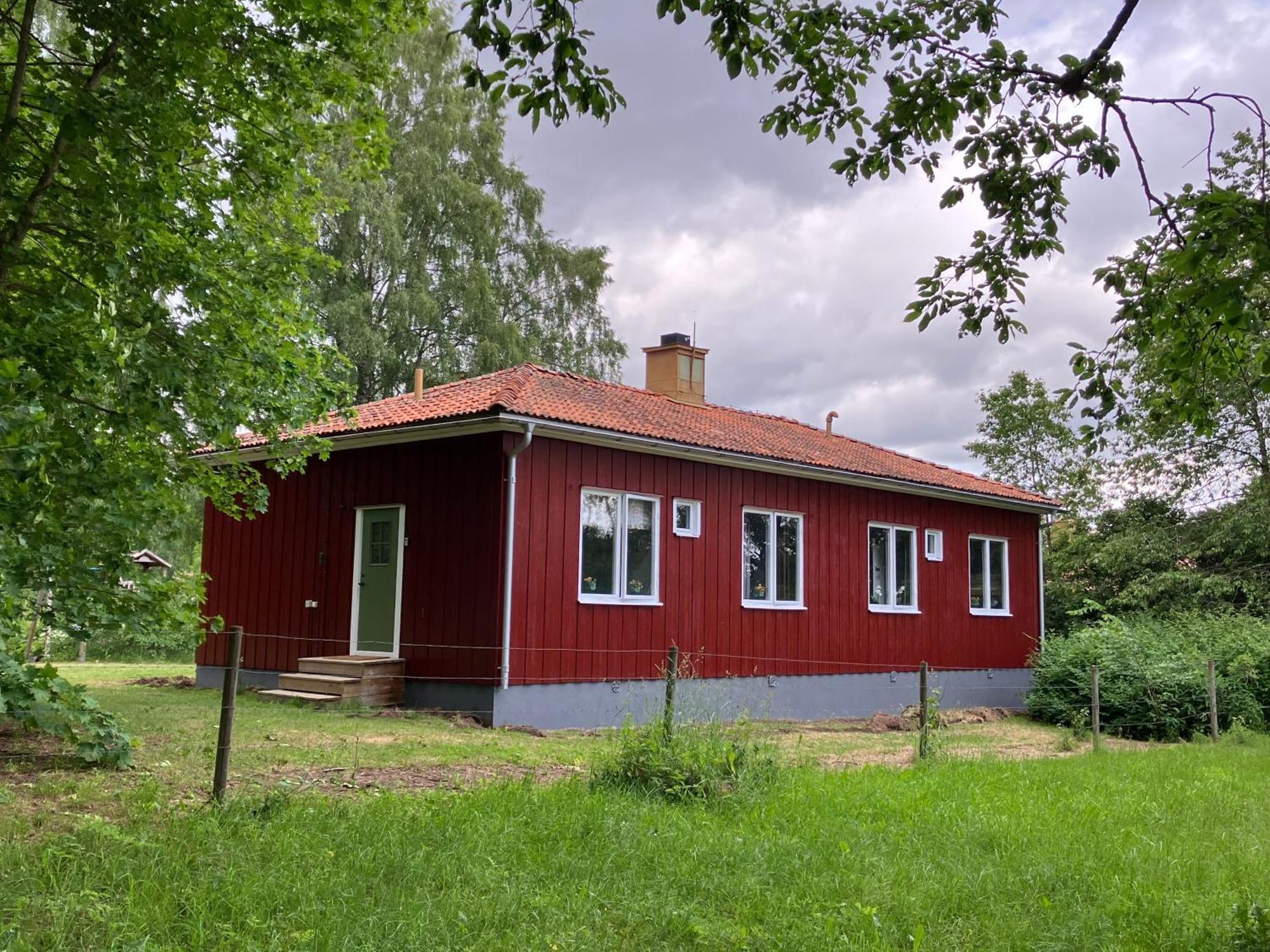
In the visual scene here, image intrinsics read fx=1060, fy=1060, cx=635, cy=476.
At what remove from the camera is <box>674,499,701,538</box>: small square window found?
1417 centimetres

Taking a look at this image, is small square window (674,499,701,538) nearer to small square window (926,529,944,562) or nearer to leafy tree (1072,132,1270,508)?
small square window (926,529,944,562)

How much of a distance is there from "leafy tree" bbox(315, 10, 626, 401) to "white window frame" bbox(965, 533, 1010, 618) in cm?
1333

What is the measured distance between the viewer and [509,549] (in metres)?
12.1

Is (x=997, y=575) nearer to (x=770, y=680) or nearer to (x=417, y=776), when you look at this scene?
(x=770, y=680)

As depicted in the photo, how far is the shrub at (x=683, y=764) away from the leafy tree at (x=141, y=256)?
303 cm

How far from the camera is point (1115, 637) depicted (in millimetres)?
17094

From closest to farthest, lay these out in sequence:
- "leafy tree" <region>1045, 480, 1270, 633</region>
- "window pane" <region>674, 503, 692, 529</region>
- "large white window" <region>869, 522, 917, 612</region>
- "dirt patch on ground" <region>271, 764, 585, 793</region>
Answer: "dirt patch on ground" <region>271, 764, 585, 793</region> < "window pane" <region>674, 503, 692, 529</region> < "large white window" <region>869, 522, 917, 612</region> < "leafy tree" <region>1045, 480, 1270, 633</region>

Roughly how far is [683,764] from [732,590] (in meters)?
7.68

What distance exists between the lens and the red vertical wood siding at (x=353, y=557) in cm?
1239

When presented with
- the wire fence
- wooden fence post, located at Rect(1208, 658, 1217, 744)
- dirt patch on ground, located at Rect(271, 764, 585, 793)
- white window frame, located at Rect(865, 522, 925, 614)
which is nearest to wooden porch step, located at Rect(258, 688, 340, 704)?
the wire fence

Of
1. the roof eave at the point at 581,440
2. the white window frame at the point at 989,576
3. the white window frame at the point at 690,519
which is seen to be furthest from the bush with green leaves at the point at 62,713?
the white window frame at the point at 989,576

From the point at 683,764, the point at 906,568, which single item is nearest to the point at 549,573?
the point at 683,764

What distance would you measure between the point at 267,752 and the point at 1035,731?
1101 cm

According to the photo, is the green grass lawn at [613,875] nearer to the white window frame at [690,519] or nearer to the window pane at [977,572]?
the white window frame at [690,519]
